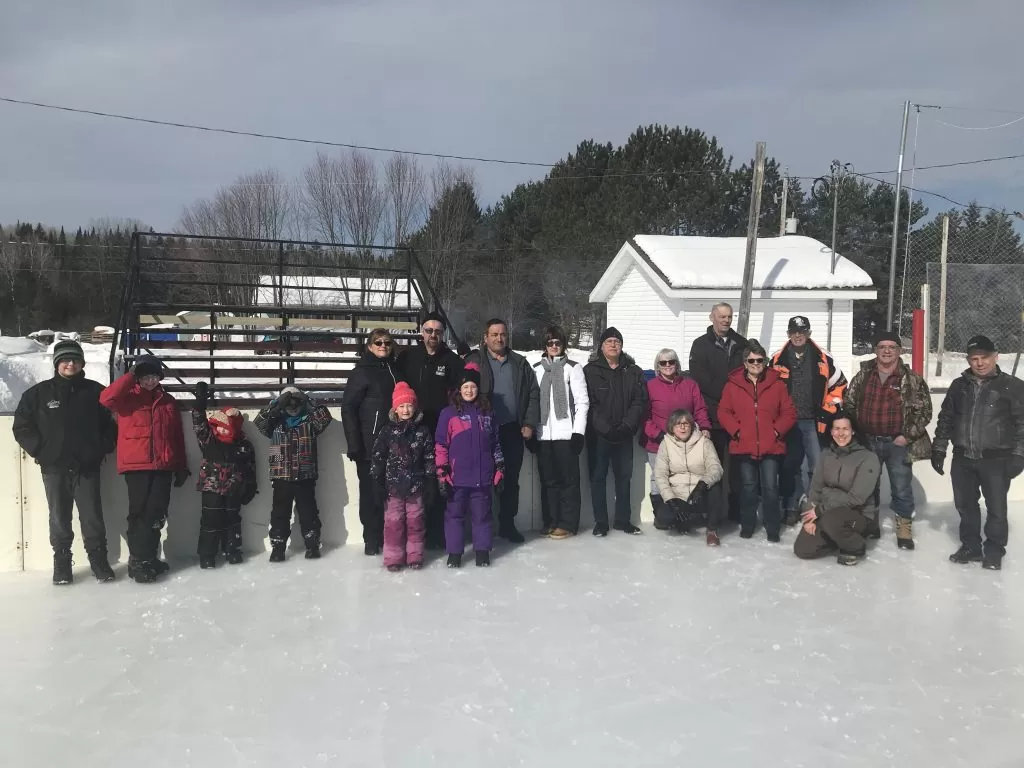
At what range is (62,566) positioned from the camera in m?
4.88

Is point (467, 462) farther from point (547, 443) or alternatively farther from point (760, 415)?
point (760, 415)

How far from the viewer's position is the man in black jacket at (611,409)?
5.78 metres

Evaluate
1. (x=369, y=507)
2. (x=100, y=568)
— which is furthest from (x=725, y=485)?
(x=100, y=568)

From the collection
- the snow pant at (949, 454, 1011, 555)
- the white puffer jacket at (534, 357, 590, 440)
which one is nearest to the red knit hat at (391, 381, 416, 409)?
the white puffer jacket at (534, 357, 590, 440)

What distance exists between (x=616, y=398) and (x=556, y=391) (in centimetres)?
45

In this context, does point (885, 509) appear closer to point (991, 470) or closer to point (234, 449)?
point (991, 470)

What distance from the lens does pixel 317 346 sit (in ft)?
36.8

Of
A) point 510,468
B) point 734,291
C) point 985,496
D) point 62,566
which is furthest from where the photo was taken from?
point 734,291

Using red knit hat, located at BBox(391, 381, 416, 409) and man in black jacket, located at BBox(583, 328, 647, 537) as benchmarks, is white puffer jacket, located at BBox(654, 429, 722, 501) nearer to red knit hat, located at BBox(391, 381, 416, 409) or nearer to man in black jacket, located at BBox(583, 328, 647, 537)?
man in black jacket, located at BBox(583, 328, 647, 537)

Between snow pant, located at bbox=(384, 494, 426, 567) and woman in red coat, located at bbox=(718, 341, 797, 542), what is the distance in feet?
7.76

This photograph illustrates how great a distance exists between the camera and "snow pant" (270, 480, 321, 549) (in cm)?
526

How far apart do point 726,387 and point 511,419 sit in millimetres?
1642

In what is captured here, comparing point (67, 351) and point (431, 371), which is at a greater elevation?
point (67, 351)

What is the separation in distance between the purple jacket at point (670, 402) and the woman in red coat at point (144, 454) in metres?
3.40
